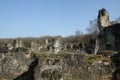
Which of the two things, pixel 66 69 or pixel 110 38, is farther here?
pixel 110 38

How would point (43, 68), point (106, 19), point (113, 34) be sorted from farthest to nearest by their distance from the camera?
point (106, 19)
point (113, 34)
point (43, 68)

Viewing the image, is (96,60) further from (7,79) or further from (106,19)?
(106,19)

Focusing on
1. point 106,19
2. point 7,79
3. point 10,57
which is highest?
point 106,19

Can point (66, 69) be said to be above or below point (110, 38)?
below

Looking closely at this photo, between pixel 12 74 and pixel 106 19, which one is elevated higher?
pixel 106 19

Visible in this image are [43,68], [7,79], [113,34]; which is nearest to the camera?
[43,68]

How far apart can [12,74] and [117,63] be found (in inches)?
253

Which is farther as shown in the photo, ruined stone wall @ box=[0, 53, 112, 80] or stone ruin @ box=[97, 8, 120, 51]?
stone ruin @ box=[97, 8, 120, 51]

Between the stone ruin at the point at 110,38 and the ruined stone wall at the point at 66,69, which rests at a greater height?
the stone ruin at the point at 110,38

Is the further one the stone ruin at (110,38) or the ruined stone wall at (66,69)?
the stone ruin at (110,38)

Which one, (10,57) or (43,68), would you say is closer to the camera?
(43,68)

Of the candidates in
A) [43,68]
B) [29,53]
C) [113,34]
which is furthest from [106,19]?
[43,68]

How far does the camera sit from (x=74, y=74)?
16969mm

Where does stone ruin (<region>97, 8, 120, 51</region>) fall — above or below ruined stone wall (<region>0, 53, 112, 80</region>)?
above
